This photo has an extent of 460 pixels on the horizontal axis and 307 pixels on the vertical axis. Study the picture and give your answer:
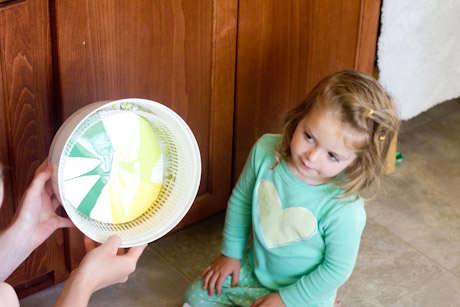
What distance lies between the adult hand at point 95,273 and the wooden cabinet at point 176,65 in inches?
11.6

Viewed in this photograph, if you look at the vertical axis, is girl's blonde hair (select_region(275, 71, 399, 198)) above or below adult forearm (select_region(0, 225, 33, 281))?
above

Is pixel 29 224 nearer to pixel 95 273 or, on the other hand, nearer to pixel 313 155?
pixel 95 273

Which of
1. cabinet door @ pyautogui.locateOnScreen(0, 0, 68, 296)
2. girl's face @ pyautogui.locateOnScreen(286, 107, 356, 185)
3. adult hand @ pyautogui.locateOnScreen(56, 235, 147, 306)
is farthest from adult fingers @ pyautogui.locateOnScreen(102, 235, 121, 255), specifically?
girl's face @ pyautogui.locateOnScreen(286, 107, 356, 185)

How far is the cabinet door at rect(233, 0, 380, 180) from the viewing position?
5.29 feet

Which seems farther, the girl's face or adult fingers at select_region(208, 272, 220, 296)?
adult fingers at select_region(208, 272, 220, 296)

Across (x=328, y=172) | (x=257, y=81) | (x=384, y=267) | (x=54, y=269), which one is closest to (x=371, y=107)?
(x=328, y=172)

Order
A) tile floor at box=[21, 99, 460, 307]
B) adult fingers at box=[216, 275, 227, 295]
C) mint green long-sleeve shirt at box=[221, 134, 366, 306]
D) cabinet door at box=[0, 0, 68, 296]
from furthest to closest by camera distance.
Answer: tile floor at box=[21, 99, 460, 307], adult fingers at box=[216, 275, 227, 295], mint green long-sleeve shirt at box=[221, 134, 366, 306], cabinet door at box=[0, 0, 68, 296]

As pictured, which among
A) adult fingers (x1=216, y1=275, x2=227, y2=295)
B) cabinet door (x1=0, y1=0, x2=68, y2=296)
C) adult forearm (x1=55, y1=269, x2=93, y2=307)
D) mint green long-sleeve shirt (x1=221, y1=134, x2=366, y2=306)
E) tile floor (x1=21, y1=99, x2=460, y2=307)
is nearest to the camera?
adult forearm (x1=55, y1=269, x2=93, y2=307)

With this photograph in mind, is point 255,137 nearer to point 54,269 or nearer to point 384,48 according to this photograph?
point 384,48

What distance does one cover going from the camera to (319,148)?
131 centimetres

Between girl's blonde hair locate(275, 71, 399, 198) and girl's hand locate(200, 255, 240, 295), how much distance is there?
32 centimetres

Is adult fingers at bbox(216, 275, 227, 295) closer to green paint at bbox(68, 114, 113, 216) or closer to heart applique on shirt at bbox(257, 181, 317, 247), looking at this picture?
heart applique on shirt at bbox(257, 181, 317, 247)

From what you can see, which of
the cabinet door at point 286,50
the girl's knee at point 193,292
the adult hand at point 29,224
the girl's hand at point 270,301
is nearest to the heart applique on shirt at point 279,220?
the girl's hand at point 270,301

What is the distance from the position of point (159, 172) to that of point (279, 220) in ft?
0.89
